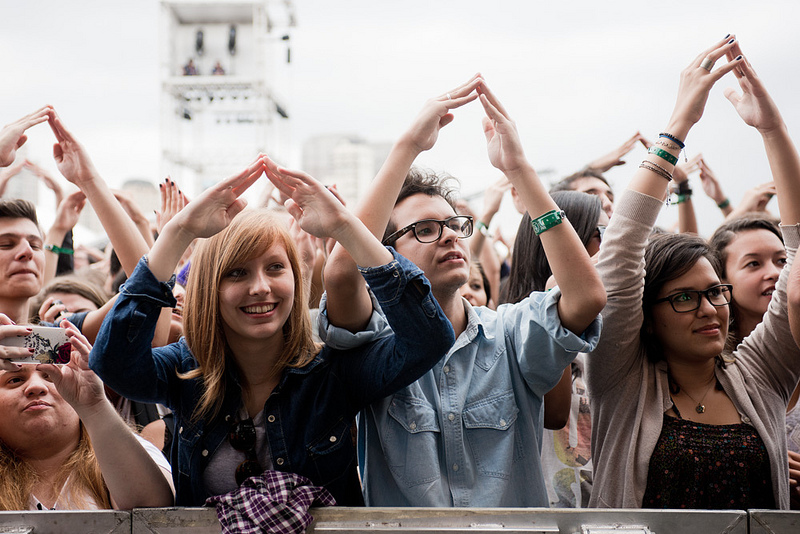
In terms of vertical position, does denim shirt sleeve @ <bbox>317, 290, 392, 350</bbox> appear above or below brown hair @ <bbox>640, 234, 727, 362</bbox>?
below

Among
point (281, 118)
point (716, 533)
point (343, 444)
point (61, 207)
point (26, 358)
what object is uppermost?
point (281, 118)

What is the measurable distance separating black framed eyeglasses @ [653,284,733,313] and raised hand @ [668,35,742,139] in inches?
16.2

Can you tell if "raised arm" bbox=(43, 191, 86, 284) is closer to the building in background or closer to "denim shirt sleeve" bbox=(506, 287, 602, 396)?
"denim shirt sleeve" bbox=(506, 287, 602, 396)

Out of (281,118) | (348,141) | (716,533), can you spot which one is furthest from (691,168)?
(348,141)

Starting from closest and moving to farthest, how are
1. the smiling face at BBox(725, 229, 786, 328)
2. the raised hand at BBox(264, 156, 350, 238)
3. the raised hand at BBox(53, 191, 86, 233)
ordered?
the raised hand at BBox(264, 156, 350, 238) → the smiling face at BBox(725, 229, 786, 328) → the raised hand at BBox(53, 191, 86, 233)

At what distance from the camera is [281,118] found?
34.2 meters

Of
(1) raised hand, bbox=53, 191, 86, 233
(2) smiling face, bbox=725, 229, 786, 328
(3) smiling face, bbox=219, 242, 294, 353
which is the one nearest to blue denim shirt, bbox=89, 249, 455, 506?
(3) smiling face, bbox=219, 242, 294, 353

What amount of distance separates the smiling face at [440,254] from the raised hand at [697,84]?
593mm

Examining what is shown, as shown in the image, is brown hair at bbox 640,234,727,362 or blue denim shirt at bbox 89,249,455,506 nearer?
blue denim shirt at bbox 89,249,455,506

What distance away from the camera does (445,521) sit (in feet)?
4.68

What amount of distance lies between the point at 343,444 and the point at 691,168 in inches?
102

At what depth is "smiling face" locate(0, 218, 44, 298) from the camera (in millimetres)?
2504

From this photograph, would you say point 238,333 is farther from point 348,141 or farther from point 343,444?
point 348,141

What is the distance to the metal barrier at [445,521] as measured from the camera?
4.54 feet
